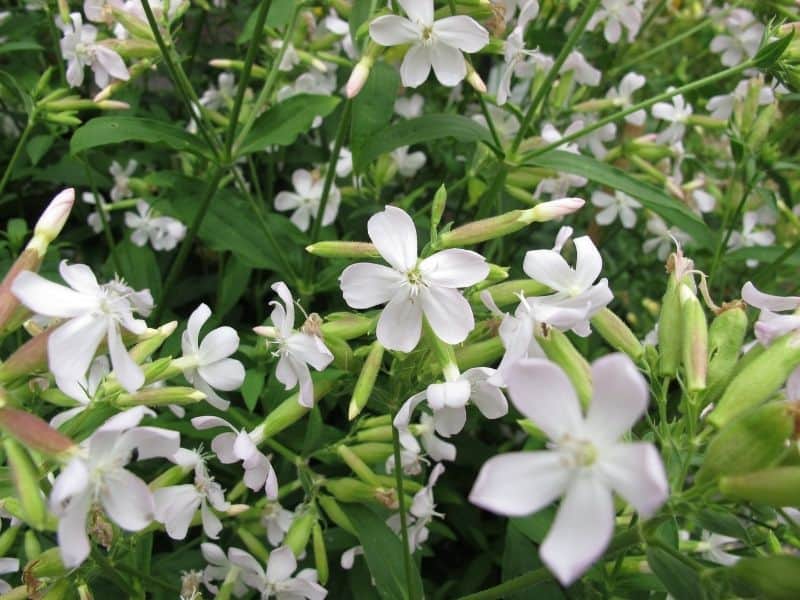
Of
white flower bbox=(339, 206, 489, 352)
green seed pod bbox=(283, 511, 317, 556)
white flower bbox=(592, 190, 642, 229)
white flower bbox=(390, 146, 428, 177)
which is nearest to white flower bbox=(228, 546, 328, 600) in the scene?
green seed pod bbox=(283, 511, 317, 556)

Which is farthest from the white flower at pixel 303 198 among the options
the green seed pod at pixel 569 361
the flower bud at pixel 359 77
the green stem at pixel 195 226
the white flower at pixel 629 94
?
the green seed pod at pixel 569 361

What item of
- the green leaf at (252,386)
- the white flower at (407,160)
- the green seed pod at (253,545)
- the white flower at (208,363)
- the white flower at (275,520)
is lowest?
the green seed pod at (253,545)

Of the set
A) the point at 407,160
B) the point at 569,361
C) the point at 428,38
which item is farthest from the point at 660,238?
the point at 569,361

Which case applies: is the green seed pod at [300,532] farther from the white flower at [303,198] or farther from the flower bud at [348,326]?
the white flower at [303,198]

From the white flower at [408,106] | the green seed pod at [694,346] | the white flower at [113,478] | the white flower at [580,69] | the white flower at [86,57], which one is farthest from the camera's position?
the white flower at [408,106]

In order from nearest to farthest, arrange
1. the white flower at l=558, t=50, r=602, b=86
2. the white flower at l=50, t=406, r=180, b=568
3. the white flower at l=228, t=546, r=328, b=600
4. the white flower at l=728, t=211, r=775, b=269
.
→ 1. the white flower at l=50, t=406, r=180, b=568
2. the white flower at l=228, t=546, r=328, b=600
3. the white flower at l=558, t=50, r=602, b=86
4. the white flower at l=728, t=211, r=775, b=269

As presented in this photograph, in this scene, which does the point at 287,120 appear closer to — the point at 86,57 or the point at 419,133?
the point at 419,133

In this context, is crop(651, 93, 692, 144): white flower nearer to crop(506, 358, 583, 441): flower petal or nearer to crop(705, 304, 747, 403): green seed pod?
crop(705, 304, 747, 403): green seed pod
